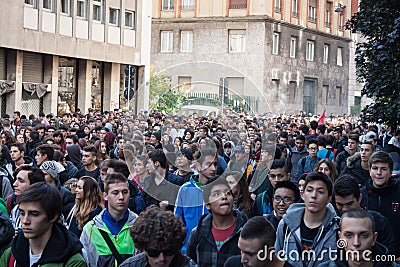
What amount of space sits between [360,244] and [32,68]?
3005 cm

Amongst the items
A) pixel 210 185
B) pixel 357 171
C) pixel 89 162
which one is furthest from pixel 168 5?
pixel 210 185

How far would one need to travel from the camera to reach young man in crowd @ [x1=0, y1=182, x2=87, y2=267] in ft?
15.2

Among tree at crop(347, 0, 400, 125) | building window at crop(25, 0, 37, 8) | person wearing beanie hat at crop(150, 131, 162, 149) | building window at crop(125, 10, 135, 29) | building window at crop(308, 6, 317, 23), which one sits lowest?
person wearing beanie hat at crop(150, 131, 162, 149)

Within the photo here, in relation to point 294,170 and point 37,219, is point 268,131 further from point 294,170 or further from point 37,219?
point 37,219

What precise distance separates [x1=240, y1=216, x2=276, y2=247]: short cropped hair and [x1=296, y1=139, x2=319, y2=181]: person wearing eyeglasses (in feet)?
23.5

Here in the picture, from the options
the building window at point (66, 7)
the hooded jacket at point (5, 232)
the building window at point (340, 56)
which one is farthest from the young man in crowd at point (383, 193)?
the building window at point (340, 56)

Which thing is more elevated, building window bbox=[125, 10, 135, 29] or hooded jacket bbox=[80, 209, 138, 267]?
building window bbox=[125, 10, 135, 29]

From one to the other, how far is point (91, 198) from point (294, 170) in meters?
6.66

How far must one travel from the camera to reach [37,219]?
15.6 feet

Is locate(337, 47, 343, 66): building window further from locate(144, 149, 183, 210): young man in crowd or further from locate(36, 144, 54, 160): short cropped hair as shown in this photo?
locate(144, 149, 183, 210): young man in crowd

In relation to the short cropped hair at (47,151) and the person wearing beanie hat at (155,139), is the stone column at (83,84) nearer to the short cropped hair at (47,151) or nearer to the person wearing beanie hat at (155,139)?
the person wearing beanie hat at (155,139)

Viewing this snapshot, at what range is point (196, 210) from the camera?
7.19 meters

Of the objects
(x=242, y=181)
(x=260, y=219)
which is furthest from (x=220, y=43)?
(x=260, y=219)

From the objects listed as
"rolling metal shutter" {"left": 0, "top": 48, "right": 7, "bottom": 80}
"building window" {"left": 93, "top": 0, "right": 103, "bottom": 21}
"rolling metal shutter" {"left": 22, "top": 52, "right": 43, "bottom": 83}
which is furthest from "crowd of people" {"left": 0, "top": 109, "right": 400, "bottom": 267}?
"building window" {"left": 93, "top": 0, "right": 103, "bottom": 21}
